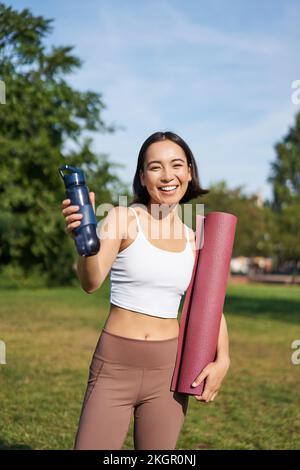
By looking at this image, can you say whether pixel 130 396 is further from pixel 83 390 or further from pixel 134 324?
pixel 83 390

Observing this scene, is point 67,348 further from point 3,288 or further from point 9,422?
point 3,288

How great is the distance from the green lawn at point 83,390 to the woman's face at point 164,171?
10.8 feet

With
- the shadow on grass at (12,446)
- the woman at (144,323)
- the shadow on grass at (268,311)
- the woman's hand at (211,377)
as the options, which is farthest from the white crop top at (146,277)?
the shadow on grass at (268,311)

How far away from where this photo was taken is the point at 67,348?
10812 millimetres

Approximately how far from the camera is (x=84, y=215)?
2.12 meters

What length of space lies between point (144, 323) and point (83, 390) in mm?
5299

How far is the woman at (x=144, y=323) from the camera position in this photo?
2.42 meters

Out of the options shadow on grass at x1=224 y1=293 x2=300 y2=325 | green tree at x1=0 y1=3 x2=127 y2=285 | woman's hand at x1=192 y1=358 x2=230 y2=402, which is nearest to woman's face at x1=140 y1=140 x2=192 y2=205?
woman's hand at x1=192 y1=358 x2=230 y2=402

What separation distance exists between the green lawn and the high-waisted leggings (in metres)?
2.87

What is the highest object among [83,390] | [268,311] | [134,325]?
[134,325]

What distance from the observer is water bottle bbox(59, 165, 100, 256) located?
2.12 meters

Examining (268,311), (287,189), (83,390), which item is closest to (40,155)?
A: (268,311)
